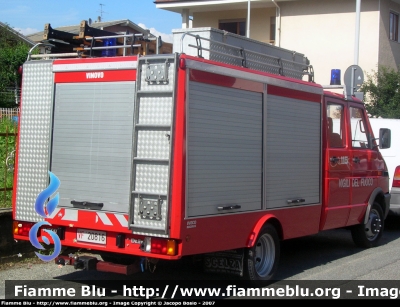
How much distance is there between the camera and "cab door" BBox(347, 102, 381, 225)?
9.67m

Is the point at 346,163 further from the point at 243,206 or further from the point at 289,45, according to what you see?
the point at 289,45

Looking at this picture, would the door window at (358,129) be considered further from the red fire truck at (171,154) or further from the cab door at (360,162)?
the red fire truck at (171,154)

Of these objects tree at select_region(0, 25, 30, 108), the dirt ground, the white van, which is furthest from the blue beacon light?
tree at select_region(0, 25, 30, 108)

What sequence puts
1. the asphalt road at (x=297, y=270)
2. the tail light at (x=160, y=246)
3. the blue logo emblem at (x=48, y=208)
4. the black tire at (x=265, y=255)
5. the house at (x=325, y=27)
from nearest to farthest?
the tail light at (x=160, y=246)
the blue logo emblem at (x=48, y=208)
the black tire at (x=265, y=255)
the asphalt road at (x=297, y=270)
the house at (x=325, y=27)

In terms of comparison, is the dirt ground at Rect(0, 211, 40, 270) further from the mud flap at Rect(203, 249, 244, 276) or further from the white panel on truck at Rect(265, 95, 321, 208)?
the white panel on truck at Rect(265, 95, 321, 208)

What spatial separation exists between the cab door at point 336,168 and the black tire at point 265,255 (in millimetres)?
1332

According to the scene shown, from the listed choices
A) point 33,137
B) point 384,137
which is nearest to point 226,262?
point 33,137

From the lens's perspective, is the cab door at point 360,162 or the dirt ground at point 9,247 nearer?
the dirt ground at point 9,247

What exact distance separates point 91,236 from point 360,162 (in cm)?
486

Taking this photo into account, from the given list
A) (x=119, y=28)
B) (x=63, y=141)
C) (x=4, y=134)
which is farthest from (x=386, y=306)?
(x=119, y=28)

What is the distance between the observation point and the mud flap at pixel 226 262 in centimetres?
721

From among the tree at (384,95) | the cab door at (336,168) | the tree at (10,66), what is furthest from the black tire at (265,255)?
the tree at (10,66)

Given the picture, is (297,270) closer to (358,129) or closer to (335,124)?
(335,124)

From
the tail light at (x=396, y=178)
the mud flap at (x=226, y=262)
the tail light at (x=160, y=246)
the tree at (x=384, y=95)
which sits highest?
the tree at (x=384, y=95)
